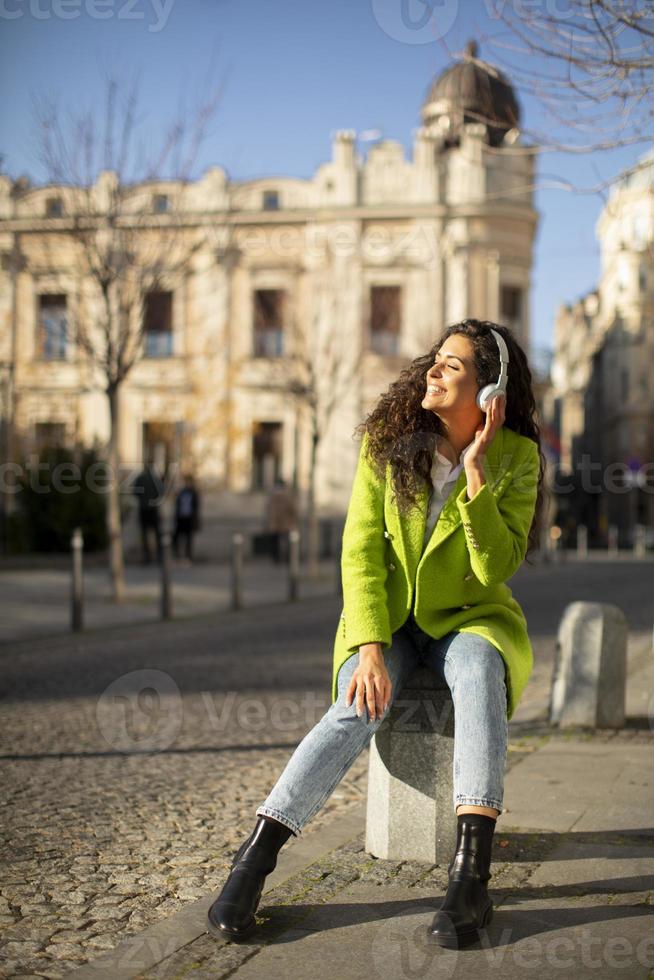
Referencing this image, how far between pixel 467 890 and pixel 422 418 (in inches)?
57.6

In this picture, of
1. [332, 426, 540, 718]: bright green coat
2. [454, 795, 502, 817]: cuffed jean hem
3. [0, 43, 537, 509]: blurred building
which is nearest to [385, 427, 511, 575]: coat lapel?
[332, 426, 540, 718]: bright green coat

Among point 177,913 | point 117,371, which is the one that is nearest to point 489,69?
point 177,913

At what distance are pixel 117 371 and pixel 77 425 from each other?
20.2 m

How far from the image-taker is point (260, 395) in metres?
37.9

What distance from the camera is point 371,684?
136 inches

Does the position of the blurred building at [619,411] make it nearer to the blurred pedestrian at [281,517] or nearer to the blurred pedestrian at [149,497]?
the blurred pedestrian at [281,517]

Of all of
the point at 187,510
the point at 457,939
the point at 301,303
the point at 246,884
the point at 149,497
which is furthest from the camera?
the point at 301,303

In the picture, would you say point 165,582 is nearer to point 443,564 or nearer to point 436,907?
point 443,564

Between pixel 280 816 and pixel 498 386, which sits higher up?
pixel 498 386

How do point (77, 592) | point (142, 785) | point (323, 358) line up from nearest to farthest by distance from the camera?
point (142, 785), point (77, 592), point (323, 358)

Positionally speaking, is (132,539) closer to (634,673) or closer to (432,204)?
(432,204)

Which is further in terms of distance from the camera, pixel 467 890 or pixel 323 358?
pixel 323 358

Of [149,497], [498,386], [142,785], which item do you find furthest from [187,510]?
[498,386]

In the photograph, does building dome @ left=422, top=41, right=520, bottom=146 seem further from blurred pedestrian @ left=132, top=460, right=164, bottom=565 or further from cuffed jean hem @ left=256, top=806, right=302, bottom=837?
blurred pedestrian @ left=132, top=460, right=164, bottom=565
